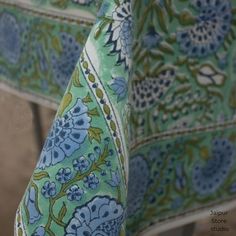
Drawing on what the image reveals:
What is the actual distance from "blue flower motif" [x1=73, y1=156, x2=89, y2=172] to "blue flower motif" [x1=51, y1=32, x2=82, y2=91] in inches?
9.9

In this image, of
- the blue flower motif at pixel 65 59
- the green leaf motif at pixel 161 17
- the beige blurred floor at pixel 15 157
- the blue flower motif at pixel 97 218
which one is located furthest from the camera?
the beige blurred floor at pixel 15 157

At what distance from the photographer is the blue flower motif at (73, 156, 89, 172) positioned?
1.13 ft

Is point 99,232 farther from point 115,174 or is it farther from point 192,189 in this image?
point 192,189

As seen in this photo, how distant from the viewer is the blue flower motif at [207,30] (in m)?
0.47

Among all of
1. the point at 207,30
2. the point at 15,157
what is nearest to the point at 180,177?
the point at 207,30

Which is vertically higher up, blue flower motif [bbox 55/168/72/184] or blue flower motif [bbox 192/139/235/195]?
blue flower motif [bbox 55/168/72/184]

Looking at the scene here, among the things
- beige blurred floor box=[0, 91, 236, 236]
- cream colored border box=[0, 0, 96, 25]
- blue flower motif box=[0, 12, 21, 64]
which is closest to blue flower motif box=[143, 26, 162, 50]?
cream colored border box=[0, 0, 96, 25]

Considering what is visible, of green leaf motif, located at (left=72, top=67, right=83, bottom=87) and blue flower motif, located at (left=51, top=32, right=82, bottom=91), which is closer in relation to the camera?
green leaf motif, located at (left=72, top=67, right=83, bottom=87)

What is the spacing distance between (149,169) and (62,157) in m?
0.17

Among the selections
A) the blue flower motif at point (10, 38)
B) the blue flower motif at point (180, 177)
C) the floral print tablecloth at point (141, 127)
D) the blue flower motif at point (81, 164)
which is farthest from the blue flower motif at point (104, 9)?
the blue flower motif at point (10, 38)

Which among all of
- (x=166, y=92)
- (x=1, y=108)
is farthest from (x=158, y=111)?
(x=1, y=108)

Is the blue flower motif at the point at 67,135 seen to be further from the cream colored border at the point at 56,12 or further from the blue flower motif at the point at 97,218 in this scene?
the cream colored border at the point at 56,12

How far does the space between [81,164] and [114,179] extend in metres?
0.03

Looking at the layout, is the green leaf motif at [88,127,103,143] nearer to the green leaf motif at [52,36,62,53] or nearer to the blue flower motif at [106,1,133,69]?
the blue flower motif at [106,1,133,69]
